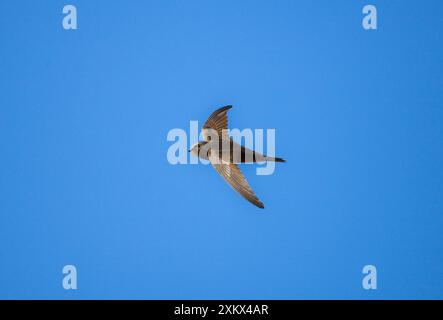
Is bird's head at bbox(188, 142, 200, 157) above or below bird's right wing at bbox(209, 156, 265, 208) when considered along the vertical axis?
above

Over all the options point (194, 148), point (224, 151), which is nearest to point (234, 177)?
point (224, 151)

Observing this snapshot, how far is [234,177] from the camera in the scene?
5438mm

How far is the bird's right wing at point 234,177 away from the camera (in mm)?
5297

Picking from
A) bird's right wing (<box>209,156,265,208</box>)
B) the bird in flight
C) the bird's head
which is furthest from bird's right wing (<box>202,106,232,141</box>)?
bird's right wing (<box>209,156,265,208</box>)

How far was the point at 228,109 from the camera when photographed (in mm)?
5344

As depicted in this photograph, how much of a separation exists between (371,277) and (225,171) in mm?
2702

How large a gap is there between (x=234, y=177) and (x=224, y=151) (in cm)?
29

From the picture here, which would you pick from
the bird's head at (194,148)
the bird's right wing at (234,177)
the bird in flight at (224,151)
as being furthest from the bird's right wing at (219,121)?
the bird's right wing at (234,177)

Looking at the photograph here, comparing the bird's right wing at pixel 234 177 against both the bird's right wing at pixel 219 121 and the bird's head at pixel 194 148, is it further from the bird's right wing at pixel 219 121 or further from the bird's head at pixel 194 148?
the bird's right wing at pixel 219 121

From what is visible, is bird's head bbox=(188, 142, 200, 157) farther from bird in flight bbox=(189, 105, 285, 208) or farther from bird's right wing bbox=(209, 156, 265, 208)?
bird's right wing bbox=(209, 156, 265, 208)

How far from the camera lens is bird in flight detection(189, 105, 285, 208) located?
525 centimetres

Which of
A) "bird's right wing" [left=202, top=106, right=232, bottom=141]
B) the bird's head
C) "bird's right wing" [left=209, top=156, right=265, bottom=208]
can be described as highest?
"bird's right wing" [left=202, top=106, right=232, bottom=141]
